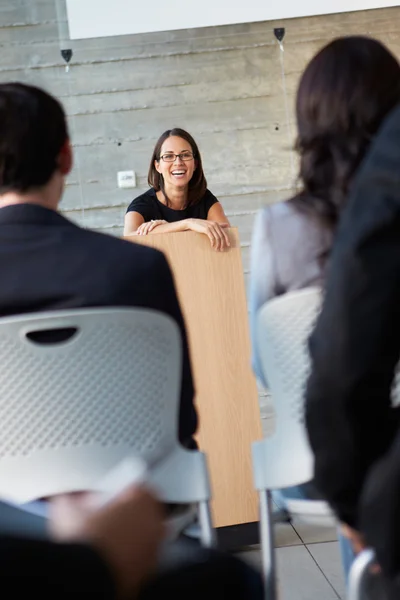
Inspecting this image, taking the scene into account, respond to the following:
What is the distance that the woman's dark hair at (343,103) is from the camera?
1.52 metres

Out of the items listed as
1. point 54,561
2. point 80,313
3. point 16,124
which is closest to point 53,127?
point 16,124

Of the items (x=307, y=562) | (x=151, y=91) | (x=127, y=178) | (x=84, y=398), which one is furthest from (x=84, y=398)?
(x=151, y=91)

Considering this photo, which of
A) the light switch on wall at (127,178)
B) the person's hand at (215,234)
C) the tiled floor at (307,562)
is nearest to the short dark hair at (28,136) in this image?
the person's hand at (215,234)

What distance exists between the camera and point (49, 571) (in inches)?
23.0

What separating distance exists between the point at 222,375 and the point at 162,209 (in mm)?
1203

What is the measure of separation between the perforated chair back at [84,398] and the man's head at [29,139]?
320 millimetres

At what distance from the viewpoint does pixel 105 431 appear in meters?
1.41

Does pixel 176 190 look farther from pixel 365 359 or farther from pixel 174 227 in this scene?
pixel 365 359

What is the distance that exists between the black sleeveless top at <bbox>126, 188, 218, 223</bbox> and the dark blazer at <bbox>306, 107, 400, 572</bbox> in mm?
2902

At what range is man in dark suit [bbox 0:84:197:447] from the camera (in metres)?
1.43

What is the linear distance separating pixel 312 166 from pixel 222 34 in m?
Result: 3.84

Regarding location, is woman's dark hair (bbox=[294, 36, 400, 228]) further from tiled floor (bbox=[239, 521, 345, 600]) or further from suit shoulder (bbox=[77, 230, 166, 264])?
tiled floor (bbox=[239, 521, 345, 600])

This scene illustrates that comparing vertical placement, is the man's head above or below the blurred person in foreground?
above

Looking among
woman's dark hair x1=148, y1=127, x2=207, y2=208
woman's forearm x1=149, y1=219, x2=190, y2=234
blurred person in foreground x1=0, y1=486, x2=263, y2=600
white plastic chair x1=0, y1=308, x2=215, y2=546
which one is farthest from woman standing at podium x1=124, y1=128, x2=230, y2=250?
blurred person in foreground x1=0, y1=486, x2=263, y2=600
